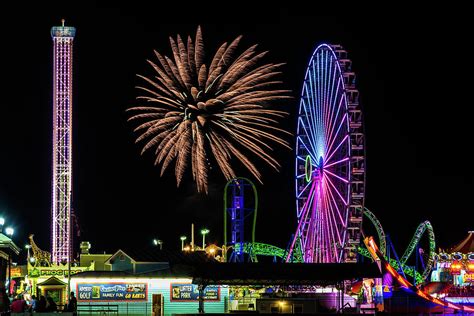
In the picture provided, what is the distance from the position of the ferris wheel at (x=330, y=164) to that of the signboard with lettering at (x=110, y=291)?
1352 centimetres

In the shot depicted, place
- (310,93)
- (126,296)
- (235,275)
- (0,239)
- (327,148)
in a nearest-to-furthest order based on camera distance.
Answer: (0,239)
(235,275)
(126,296)
(327,148)
(310,93)

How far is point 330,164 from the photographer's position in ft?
207

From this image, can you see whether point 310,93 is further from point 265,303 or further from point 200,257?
point 265,303

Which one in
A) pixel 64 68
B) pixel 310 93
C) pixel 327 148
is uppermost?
pixel 64 68

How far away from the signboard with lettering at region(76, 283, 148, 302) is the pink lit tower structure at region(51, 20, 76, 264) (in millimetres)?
30076

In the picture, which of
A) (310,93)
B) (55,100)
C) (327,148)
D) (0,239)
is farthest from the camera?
(55,100)

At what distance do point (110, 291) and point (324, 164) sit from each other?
1761cm

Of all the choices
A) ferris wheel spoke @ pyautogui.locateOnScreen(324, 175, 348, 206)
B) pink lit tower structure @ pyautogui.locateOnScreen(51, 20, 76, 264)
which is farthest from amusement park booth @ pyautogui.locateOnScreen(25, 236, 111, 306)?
ferris wheel spoke @ pyautogui.locateOnScreen(324, 175, 348, 206)

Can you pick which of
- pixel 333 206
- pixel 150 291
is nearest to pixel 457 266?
pixel 333 206

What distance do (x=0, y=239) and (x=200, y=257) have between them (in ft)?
114

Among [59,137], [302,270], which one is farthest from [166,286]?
[59,137]

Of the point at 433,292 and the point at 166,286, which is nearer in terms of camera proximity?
the point at 166,286

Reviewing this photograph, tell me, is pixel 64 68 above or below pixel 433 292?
above

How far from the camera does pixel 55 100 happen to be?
87.6 meters
